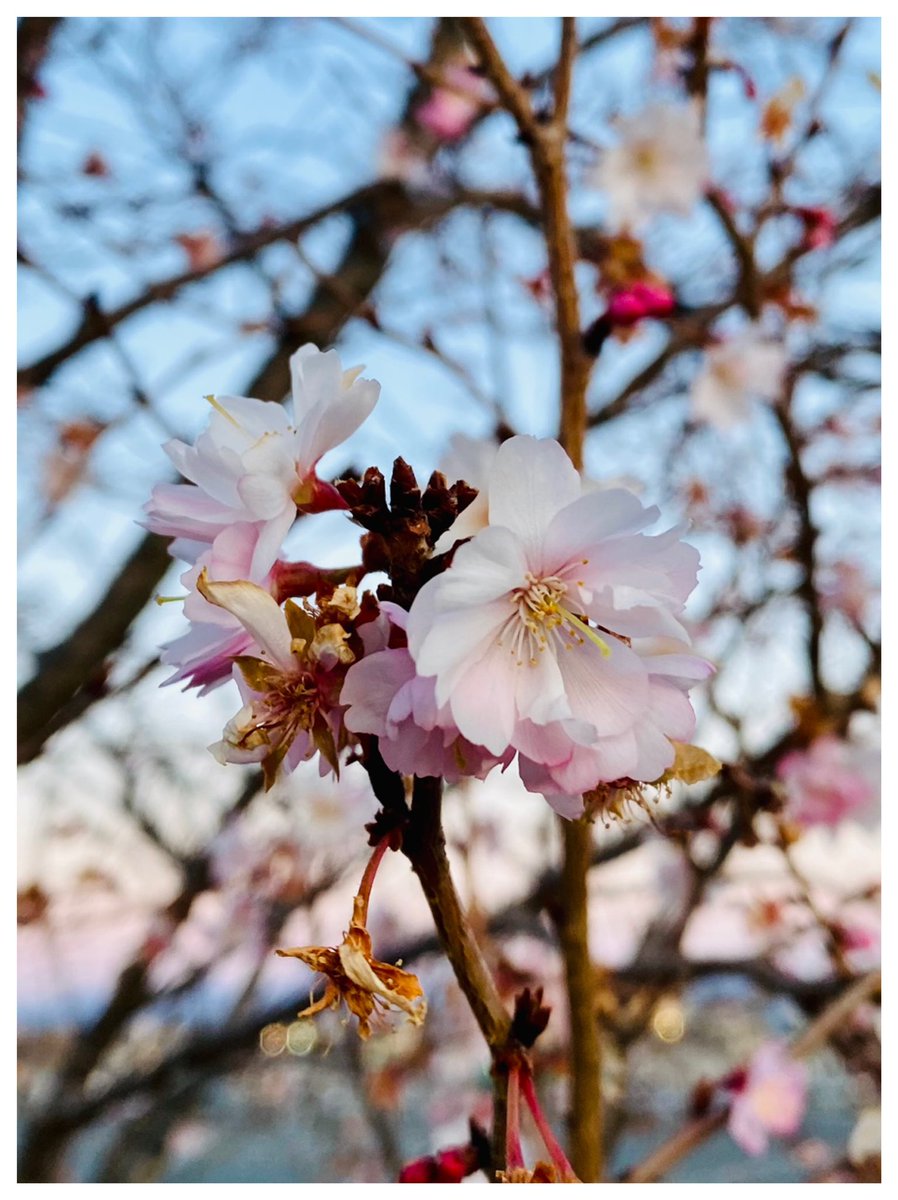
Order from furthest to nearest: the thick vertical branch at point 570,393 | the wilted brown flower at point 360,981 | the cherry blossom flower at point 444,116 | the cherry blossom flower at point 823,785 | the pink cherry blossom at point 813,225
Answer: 1. the cherry blossom flower at point 444,116
2. the cherry blossom flower at point 823,785
3. the pink cherry blossom at point 813,225
4. the thick vertical branch at point 570,393
5. the wilted brown flower at point 360,981

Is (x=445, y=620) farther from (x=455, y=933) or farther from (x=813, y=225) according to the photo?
(x=813, y=225)

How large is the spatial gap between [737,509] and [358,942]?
2.66 metres

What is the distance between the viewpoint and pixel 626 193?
6.20 feet

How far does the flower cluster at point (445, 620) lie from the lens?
1.34 feet

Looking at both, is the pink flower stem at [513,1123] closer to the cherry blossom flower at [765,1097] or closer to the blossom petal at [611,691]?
the blossom petal at [611,691]

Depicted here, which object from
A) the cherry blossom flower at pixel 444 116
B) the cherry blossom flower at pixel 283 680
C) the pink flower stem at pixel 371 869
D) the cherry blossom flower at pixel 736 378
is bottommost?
the pink flower stem at pixel 371 869

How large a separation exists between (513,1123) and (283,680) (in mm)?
263

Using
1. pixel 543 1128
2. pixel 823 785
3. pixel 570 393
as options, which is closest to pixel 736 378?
pixel 823 785

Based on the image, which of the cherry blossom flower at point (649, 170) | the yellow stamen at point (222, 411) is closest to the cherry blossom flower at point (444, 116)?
the cherry blossom flower at point (649, 170)

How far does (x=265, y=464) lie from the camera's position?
0.46m

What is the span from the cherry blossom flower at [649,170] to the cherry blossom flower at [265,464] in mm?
1541
